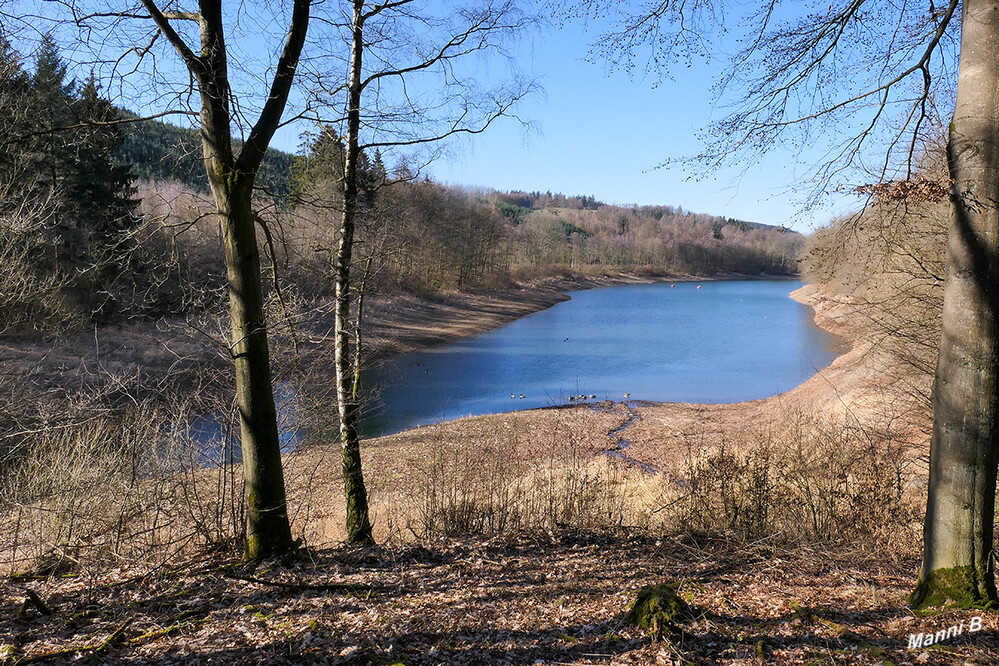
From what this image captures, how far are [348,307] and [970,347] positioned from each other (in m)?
5.33

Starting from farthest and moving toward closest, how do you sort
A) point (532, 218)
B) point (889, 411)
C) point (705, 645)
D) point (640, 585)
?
point (532, 218) → point (889, 411) → point (640, 585) → point (705, 645)

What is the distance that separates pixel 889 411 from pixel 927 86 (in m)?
11.8

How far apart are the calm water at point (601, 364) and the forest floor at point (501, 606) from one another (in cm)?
966

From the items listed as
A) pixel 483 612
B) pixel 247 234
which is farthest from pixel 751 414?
pixel 247 234

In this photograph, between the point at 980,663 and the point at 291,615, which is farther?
the point at 291,615

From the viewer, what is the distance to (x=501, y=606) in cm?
401

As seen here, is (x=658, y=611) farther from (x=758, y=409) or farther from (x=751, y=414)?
(x=758, y=409)

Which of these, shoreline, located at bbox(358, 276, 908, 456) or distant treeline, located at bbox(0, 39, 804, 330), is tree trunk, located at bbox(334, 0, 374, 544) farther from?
shoreline, located at bbox(358, 276, 908, 456)

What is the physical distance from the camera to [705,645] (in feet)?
10.8

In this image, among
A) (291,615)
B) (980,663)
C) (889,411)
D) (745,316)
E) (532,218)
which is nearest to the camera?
(980,663)

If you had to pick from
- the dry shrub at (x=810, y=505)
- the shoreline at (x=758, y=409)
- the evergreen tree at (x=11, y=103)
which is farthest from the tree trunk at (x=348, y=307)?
the shoreline at (x=758, y=409)

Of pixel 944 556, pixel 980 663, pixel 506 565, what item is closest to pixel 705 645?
pixel 980 663

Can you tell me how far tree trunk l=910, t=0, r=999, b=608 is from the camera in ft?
11.3

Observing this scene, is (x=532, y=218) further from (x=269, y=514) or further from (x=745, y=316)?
(x=269, y=514)
